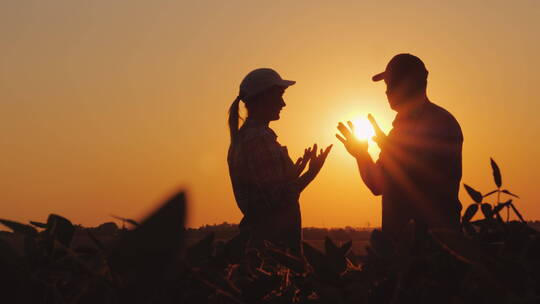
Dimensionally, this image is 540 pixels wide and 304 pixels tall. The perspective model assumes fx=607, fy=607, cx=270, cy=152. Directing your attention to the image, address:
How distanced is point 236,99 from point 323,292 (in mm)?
4967

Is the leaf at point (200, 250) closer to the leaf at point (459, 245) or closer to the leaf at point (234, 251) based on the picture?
the leaf at point (234, 251)

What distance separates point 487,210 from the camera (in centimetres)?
115

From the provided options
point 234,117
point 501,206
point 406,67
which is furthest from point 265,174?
point 501,206

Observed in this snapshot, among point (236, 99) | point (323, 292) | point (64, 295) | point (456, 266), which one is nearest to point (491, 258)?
point (456, 266)

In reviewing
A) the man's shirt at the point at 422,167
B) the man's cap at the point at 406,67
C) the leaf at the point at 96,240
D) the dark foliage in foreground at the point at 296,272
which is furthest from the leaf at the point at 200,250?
the man's cap at the point at 406,67

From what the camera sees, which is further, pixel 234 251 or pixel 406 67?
pixel 406 67

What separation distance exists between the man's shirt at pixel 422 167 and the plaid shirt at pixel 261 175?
2.71 feet

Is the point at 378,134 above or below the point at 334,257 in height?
above

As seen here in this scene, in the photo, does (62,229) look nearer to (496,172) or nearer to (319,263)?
(319,263)

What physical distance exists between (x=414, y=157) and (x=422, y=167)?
10 centimetres

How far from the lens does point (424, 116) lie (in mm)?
4836

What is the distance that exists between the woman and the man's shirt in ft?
2.35

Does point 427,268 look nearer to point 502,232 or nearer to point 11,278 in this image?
point 502,232

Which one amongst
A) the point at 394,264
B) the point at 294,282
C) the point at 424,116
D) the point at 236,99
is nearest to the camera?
the point at 394,264
